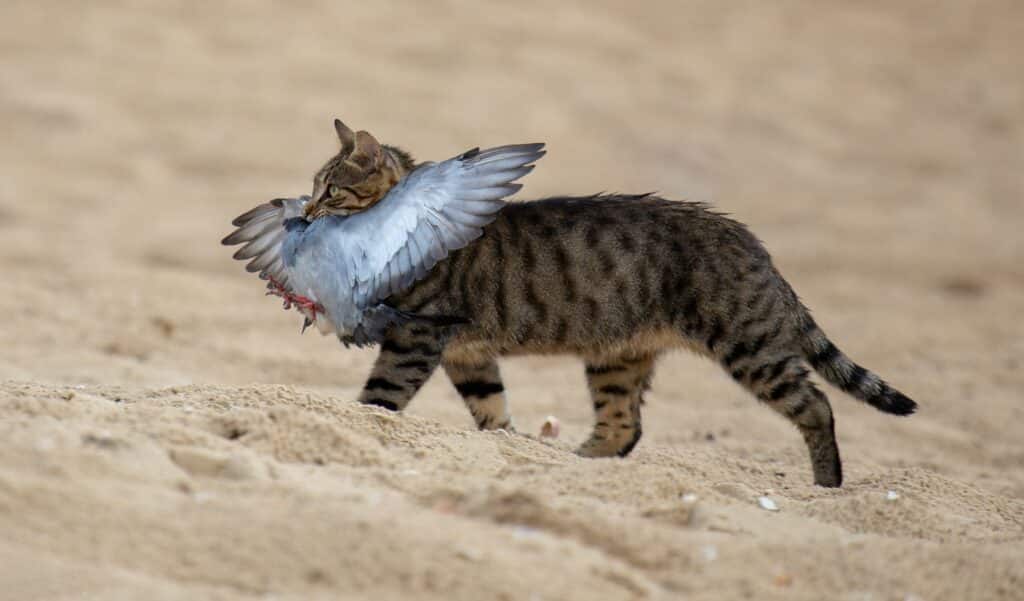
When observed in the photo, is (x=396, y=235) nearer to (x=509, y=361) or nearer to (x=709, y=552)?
(x=709, y=552)

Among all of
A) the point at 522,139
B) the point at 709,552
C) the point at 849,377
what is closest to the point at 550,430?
the point at 849,377

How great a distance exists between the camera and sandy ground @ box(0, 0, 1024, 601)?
152 inches

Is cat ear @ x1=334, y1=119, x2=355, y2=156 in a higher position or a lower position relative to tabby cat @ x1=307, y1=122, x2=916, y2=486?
higher

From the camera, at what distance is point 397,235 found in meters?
5.39

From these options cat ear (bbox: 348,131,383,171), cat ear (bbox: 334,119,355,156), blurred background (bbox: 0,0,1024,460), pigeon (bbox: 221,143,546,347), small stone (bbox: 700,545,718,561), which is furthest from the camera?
blurred background (bbox: 0,0,1024,460)

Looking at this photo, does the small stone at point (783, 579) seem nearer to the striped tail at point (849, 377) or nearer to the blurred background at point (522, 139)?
the striped tail at point (849, 377)

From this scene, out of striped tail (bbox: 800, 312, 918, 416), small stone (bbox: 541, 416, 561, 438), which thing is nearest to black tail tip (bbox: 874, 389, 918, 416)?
striped tail (bbox: 800, 312, 918, 416)

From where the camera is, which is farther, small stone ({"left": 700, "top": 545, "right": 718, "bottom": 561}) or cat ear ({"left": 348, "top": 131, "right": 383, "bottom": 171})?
cat ear ({"left": 348, "top": 131, "right": 383, "bottom": 171})

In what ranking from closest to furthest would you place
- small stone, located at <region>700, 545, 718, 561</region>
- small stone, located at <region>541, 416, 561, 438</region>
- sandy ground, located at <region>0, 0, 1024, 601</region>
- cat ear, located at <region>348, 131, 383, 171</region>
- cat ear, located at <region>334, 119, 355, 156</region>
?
sandy ground, located at <region>0, 0, 1024, 601</region>
small stone, located at <region>700, 545, 718, 561</region>
cat ear, located at <region>348, 131, 383, 171</region>
cat ear, located at <region>334, 119, 355, 156</region>
small stone, located at <region>541, 416, 561, 438</region>

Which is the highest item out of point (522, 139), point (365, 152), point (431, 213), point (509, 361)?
point (522, 139)

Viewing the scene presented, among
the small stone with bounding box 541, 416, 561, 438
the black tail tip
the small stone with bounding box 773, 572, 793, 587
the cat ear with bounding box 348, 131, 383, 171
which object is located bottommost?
the small stone with bounding box 773, 572, 793, 587

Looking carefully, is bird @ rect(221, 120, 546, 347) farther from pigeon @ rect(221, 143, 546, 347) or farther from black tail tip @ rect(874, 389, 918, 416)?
black tail tip @ rect(874, 389, 918, 416)

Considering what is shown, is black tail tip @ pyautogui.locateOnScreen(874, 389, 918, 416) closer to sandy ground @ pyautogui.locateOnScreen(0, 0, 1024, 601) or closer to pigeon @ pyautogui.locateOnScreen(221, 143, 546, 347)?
sandy ground @ pyautogui.locateOnScreen(0, 0, 1024, 601)

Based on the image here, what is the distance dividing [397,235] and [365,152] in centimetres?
77
